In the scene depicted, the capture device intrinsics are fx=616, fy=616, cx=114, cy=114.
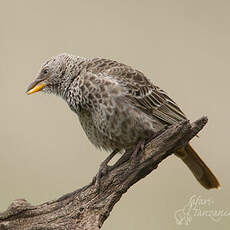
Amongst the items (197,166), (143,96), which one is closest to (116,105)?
(143,96)

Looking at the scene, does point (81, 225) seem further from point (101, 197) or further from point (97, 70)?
point (97, 70)

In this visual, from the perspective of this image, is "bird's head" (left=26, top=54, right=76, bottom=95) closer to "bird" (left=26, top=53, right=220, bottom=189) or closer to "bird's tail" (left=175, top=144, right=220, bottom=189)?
"bird" (left=26, top=53, right=220, bottom=189)

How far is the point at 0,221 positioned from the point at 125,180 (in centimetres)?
118

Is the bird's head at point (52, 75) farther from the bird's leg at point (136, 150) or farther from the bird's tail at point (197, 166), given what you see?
the bird's tail at point (197, 166)

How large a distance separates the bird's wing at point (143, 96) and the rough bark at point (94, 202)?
0.58m

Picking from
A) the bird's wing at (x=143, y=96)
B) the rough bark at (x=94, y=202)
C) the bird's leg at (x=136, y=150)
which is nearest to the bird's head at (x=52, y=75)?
the bird's wing at (x=143, y=96)

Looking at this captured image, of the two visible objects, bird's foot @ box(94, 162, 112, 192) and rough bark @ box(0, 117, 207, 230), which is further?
bird's foot @ box(94, 162, 112, 192)

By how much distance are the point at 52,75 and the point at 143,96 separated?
1110mm

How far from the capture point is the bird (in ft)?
19.7

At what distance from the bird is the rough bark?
180 mm

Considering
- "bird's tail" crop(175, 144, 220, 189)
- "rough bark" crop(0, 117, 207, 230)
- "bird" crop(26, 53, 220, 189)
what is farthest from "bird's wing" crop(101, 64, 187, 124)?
"rough bark" crop(0, 117, 207, 230)

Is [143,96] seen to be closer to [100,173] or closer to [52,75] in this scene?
[100,173]

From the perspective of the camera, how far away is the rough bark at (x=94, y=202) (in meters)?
5.45

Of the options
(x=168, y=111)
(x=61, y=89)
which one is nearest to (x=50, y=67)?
(x=61, y=89)
